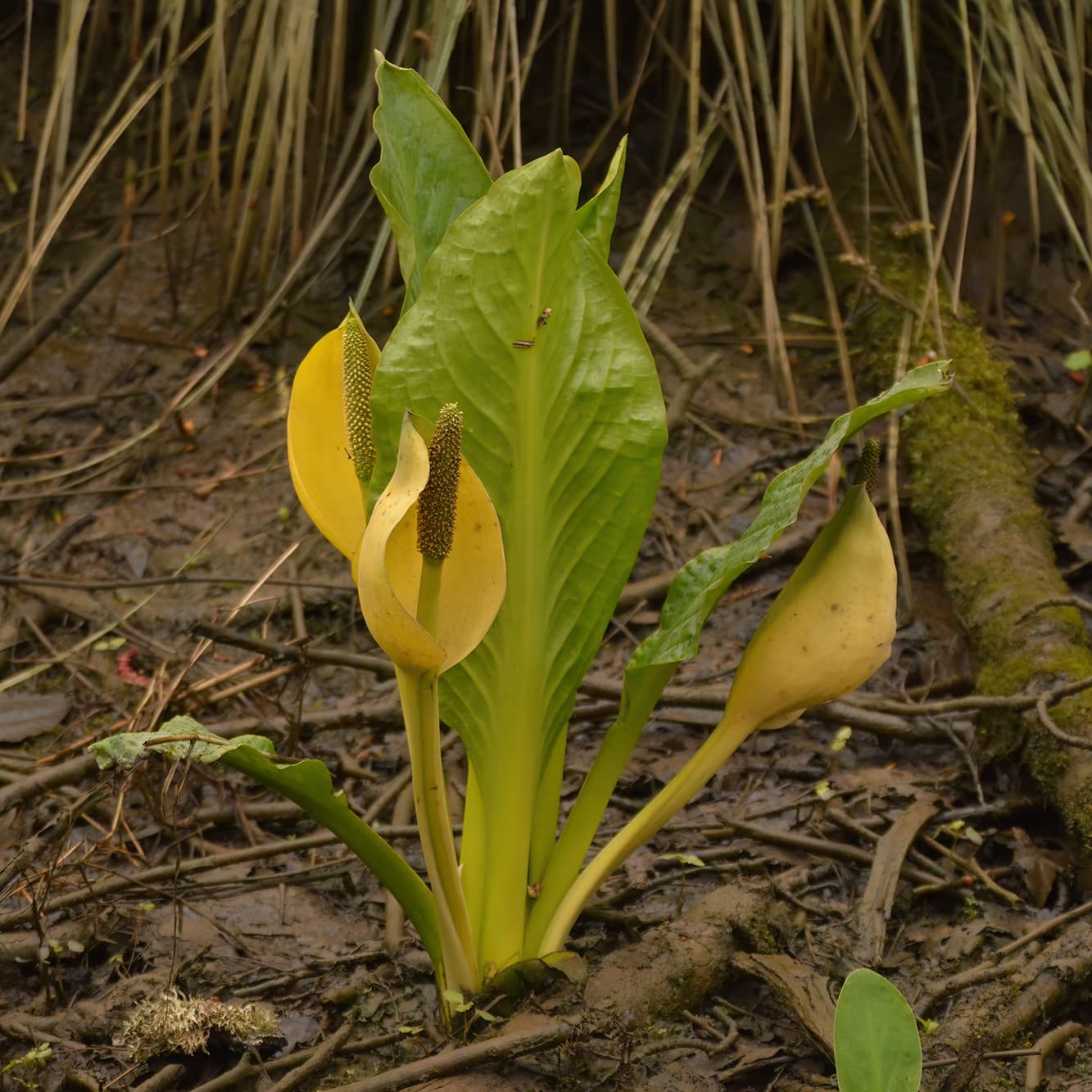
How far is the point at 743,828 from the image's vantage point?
1.56m

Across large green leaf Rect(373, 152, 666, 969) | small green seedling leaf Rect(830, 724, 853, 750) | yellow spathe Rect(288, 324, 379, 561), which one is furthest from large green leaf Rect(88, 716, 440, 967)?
small green seedling leaf Rect(830, 724, 853, 750)

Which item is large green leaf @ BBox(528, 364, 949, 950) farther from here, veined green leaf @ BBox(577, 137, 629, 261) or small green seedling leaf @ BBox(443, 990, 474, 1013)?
veined green leaf @ BBox(577, 137, 629, 261)

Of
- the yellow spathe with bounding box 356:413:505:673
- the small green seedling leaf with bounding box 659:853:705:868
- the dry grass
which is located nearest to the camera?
the yellow spathe with bounding box 356:413:505:673

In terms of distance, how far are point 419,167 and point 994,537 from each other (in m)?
1.16

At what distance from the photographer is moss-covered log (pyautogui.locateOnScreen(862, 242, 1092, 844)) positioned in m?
1.61

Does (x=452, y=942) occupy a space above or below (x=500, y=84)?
below

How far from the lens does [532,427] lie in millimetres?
1171

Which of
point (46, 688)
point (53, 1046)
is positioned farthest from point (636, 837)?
point (46, 688)

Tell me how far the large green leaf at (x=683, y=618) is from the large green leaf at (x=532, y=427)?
6 centimetres

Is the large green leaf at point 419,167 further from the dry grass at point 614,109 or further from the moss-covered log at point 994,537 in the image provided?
the moss-covered log at point 994,537

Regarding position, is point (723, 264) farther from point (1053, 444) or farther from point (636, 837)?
point (636, 837)

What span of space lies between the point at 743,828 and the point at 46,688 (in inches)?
45.3

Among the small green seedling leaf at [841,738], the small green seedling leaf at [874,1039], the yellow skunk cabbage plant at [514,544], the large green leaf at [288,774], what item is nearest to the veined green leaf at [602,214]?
the yellow skunk cabbage plant at [514,544]

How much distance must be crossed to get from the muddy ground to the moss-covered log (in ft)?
0.21
